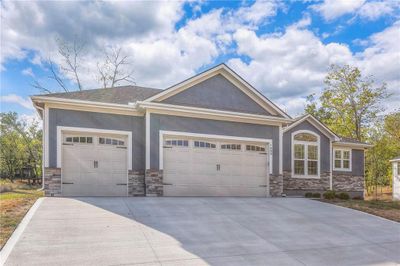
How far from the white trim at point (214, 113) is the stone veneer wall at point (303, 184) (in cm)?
333

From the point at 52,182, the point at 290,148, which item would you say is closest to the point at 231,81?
the point at 290,148

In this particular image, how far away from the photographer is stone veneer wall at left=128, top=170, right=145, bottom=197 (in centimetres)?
1243

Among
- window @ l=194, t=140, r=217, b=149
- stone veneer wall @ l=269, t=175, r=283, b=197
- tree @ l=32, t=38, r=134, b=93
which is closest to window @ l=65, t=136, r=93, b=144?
window @ l=194, t=140, r=217, b=149

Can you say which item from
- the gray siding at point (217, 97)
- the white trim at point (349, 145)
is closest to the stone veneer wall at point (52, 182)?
the gray siding at point (217, 97)

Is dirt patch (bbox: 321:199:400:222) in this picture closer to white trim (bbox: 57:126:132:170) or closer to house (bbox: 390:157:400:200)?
white trim (bbox: 57:126:132:170)

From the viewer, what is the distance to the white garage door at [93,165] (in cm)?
1159

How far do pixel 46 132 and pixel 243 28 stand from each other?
30.3 ft

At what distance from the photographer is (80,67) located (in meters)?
27.9

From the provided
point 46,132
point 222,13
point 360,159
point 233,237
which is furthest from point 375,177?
point 46,132

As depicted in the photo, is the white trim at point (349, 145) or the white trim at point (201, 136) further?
the white trim at point (349, 145)

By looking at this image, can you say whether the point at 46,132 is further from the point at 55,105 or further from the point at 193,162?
the point at 193,162

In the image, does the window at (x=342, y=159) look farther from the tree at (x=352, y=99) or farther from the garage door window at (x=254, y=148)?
the tree at (x=352, y=99)

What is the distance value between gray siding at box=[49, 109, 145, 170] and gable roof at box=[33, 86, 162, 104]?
625mm

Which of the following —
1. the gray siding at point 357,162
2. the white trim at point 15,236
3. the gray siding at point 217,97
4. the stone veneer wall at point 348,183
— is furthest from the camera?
the gray siding at point 357,162
